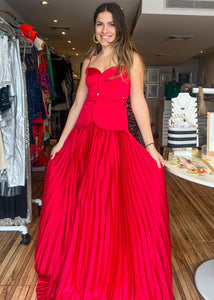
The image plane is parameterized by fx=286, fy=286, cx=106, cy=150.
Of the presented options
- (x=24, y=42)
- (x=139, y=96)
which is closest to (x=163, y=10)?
(x=24, y=42)

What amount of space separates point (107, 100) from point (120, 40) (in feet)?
1.17

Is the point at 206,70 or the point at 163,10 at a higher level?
the point at 163,10

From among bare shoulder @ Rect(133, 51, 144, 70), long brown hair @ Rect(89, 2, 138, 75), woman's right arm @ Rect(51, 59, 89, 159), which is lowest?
woman's right arm @ Rect(51, 59, 89, 159)

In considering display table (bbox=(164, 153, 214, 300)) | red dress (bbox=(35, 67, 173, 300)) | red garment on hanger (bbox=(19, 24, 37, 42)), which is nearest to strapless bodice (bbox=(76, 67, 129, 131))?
red dress (bbox=(35, 67, 173, 300))

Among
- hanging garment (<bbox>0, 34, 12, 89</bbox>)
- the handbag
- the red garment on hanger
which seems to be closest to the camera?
the handbag

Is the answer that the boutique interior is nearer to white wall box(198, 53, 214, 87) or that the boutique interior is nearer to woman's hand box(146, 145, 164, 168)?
woman's hand box(146, 145, 164, 168)

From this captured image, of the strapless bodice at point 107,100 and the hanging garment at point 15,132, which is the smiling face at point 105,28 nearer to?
the strapless bodice at point 107,100

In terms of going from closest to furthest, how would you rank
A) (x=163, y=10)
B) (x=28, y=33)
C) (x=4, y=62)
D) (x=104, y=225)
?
(x=104, y=225)
(x=4, y=62)
(x=28, y=33)
(x=163, y=10)

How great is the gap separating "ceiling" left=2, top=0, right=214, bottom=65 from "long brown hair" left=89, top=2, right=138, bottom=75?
306 centimetres

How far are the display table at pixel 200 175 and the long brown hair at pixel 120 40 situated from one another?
0.60m

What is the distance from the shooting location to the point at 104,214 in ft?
4.50

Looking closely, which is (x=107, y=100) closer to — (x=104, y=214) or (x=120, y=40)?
(x=120, y=40)

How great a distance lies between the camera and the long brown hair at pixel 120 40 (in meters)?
1.58

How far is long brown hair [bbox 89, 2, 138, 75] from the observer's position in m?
1.58
